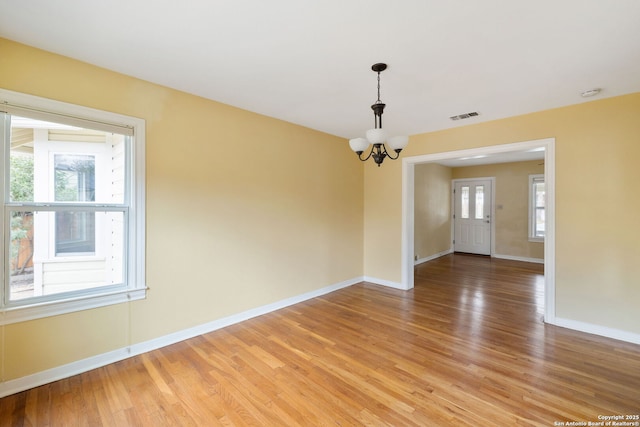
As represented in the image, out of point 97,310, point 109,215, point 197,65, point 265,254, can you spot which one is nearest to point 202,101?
point 197,65

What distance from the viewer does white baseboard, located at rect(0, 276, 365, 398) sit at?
6.79 feet

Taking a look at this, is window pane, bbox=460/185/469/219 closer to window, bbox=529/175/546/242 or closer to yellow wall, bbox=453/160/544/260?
yellow wall, bbox=453/160/544/260

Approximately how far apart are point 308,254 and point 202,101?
2.47 meters

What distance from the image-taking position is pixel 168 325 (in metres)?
2.79

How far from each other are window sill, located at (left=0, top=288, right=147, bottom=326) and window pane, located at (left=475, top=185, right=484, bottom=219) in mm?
7977

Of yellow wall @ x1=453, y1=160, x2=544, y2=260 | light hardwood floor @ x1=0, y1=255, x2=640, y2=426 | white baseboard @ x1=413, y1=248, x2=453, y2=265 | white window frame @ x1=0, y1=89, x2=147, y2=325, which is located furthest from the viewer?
yellow wall @ x1=453, y1=160, x2=544, y2=260

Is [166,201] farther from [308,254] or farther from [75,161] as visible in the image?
[308,254]

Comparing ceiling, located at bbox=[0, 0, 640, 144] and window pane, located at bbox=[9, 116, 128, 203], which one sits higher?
ceiling, located at bbox=[0, 0, 640, 144]

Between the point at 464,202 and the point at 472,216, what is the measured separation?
1.51ft

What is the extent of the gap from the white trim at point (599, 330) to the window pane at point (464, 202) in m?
5.02

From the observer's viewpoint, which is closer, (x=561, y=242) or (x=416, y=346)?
(x=416, y=346)

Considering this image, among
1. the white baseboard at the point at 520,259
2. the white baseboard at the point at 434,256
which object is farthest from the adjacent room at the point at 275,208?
the white baseboard at the point at 520,259

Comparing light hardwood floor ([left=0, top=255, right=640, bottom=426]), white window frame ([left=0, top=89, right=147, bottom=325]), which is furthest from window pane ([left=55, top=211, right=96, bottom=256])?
light hardwood floor ([left=0, top=255, right=640, bottom=426])

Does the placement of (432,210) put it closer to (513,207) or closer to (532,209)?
(513,207)
